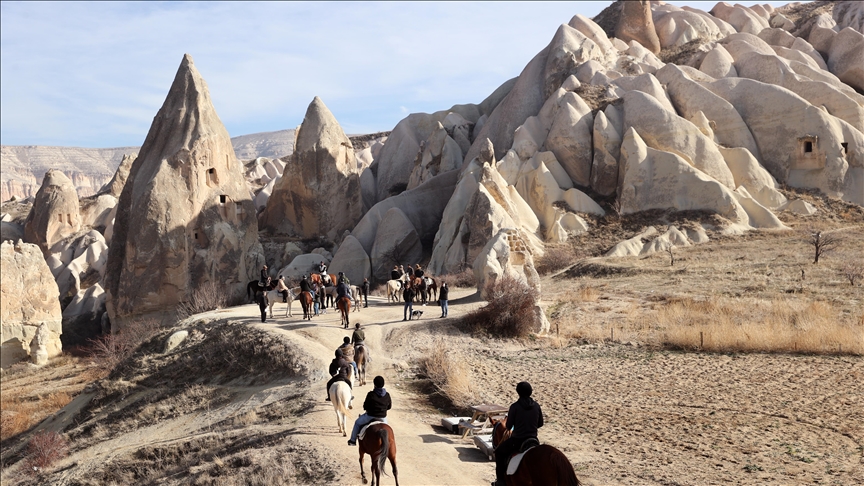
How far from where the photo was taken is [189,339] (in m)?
19.4

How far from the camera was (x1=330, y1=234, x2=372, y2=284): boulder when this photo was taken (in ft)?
111

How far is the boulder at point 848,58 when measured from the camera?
140 ft

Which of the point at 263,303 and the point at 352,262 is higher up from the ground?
the point at 352,262

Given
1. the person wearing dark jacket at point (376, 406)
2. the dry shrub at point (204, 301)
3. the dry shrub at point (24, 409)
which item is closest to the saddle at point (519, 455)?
the person wearing dark jacket at point (376, 406)

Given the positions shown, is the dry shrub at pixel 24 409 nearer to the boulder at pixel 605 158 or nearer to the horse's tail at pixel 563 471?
the horse's tail at pixel 563 471

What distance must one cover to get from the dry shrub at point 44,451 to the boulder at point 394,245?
18.6 metres

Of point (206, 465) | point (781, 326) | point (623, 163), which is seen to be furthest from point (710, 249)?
point (206, 465)

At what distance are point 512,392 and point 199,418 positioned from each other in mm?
6426

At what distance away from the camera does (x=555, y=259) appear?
28.7 meters

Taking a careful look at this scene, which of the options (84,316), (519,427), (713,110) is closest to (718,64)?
(713,110)

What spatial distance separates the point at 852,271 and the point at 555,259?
1075cm

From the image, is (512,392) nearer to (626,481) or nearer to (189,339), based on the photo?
(626,481)

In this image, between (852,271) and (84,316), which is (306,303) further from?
(84,316)

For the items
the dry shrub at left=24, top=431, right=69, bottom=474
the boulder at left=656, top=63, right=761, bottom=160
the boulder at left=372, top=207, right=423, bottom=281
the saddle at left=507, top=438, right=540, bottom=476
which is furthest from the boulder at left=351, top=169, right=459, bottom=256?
the saddle at left=507, top=438, right=540, bottom=476
